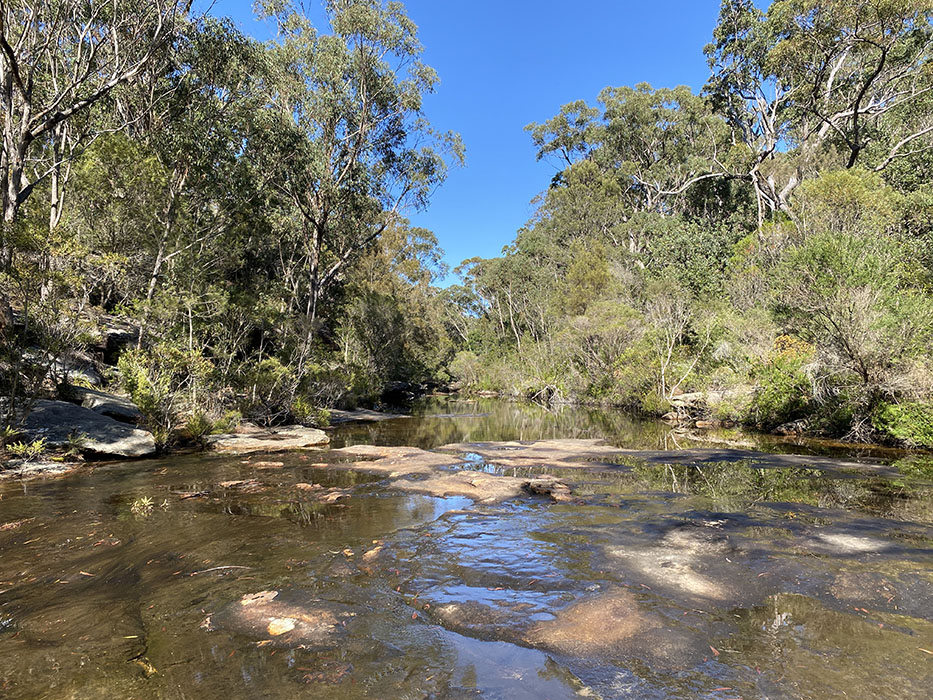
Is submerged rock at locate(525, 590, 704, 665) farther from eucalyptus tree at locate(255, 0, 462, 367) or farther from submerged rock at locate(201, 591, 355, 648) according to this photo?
eucalyptus tree at locate(255, 0, 462, 367)

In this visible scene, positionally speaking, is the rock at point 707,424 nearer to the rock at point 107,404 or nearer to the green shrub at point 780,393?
the green shrub at point 780,393

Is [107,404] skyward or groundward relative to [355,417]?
skyward

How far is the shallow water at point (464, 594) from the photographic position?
3098 millimetres

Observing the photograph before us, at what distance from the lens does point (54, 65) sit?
41.5 feet

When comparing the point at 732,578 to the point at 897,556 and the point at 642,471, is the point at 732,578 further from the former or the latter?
the point at 642,471

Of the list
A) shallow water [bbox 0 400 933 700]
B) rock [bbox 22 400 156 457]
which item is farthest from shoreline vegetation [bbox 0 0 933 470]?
shallow water [bbox 0 400 933 700]

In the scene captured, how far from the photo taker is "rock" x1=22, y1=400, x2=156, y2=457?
1016 cm

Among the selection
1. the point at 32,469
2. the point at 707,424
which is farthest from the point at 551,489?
the point at 707,424

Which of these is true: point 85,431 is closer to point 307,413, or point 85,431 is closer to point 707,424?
point 307,413

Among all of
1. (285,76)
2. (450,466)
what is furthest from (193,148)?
(450,466)

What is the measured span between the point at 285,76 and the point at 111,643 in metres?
22.3

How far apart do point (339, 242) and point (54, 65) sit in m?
14.1

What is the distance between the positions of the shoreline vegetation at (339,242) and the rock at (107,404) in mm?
67

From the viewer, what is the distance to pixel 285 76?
2031cm
